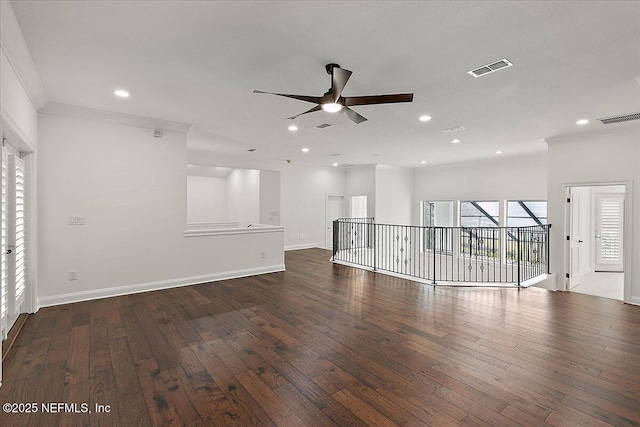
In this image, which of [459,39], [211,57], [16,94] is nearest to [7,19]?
[16,94]

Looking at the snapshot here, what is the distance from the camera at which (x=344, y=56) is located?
2.88m

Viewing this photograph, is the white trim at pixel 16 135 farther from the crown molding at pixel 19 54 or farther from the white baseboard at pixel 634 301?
the white baseboard at pixel 634 301

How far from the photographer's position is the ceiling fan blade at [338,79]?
260cm

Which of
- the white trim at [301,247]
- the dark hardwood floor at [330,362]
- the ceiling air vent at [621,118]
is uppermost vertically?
the ceiling air vent at [621,118]

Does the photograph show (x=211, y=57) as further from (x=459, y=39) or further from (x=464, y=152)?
(x=464, y=152)

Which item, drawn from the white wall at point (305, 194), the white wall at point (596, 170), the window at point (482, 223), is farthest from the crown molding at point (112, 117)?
the window at point (482, 223)

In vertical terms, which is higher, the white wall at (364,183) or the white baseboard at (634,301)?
the white wall at (364,183)

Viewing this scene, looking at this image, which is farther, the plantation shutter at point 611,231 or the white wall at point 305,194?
the white wall at point 305,194

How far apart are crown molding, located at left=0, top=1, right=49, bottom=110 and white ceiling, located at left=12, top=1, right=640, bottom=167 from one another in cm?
7

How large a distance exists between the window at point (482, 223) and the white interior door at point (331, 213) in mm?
4261

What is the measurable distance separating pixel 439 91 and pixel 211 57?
2.69 meters

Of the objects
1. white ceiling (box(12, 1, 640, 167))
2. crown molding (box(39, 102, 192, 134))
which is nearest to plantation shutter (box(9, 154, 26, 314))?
crown molding (box(39, 102, 192, 134))

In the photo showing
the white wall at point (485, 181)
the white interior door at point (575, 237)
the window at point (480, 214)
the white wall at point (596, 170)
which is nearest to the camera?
the white wall at point (596, 170)

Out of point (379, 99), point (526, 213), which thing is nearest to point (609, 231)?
point (526, 213)
